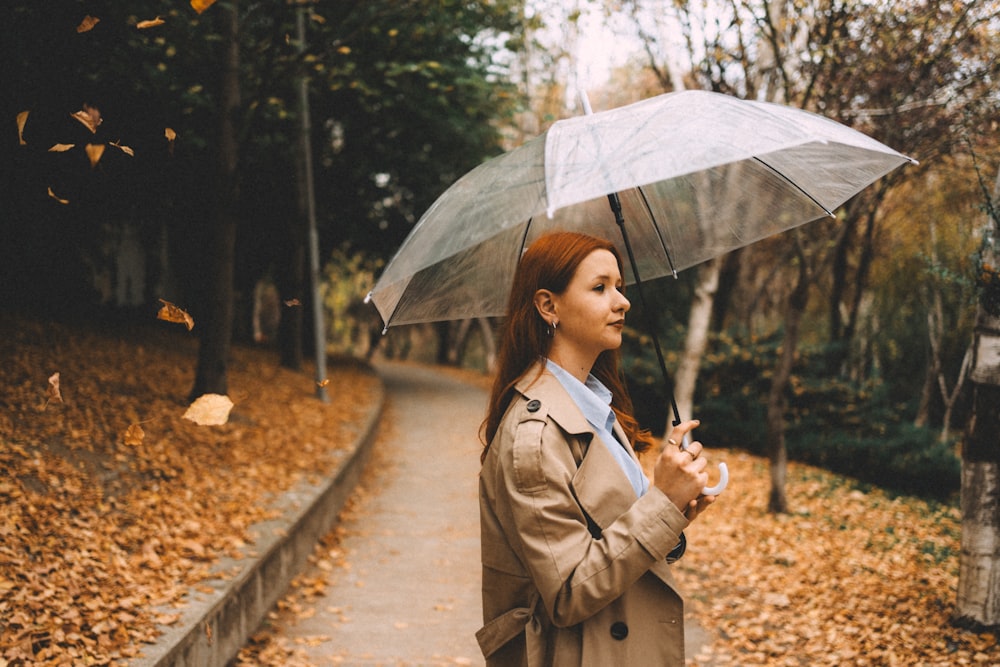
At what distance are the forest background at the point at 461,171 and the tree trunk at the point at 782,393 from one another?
34 millimetres

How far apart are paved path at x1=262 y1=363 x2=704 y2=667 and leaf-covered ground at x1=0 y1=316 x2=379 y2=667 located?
81cm

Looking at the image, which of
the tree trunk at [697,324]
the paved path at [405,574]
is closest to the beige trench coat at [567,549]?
the paved path at [405,574]

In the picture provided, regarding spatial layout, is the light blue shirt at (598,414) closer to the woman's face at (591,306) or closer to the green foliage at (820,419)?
the woman's face at (591,306)

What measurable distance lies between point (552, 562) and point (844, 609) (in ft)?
15.8

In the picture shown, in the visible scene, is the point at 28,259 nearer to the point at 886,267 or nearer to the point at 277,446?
the point at 277,446

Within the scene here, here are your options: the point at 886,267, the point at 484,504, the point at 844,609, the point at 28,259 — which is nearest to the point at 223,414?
the point at 484,504

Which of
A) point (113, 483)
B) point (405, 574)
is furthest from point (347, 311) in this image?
point (113, 483)

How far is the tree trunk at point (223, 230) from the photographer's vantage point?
28.5 feet

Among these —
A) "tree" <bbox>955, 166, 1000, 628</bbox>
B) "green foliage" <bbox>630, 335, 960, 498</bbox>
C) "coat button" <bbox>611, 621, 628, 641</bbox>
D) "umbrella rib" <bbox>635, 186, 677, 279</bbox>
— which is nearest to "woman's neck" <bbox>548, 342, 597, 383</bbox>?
"coat button" <bbox>611, 621, 628, 641</bbox>

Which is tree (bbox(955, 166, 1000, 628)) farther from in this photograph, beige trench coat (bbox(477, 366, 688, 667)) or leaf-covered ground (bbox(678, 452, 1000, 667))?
beige trench coat (bbox(477, 366, 688, 667))

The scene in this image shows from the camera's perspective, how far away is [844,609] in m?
5.80

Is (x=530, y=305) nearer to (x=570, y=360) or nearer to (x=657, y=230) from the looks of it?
(x=570, y=360)

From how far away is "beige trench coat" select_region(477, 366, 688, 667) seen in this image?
196 centimetres

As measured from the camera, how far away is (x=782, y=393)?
28.9 feet
